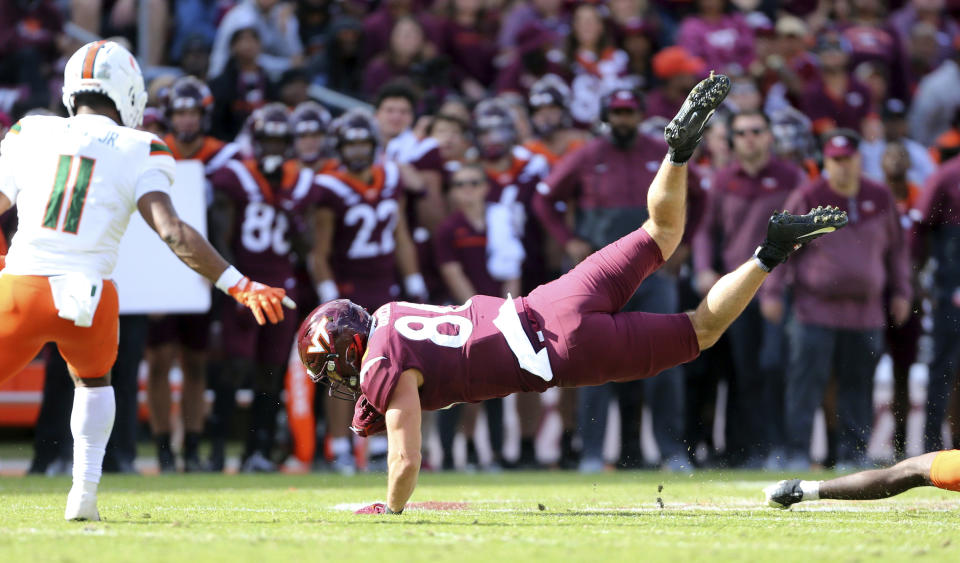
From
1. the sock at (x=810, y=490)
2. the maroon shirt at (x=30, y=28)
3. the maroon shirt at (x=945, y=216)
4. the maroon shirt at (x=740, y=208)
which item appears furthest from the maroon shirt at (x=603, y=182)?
the maroon shirt at (x=30, y=28)

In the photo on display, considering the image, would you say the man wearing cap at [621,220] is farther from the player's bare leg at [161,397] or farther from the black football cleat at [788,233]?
the black football cleat at [788,233]

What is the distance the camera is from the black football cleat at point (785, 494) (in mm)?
6645

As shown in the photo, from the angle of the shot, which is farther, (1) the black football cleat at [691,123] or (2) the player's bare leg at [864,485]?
(1) the black football cleat at [691,123]

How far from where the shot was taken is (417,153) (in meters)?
11.2

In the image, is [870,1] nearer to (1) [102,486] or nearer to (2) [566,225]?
(2) [566,225]

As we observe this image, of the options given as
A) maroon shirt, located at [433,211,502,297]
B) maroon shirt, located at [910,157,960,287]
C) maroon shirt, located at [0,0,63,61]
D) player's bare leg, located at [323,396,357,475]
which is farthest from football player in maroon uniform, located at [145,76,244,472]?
maroon shirt, located at [910,157,960,287]

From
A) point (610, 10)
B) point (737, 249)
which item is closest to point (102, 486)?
point (737, 249)

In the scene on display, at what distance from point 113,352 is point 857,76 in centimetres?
1006

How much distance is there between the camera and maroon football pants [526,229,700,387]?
6309mm

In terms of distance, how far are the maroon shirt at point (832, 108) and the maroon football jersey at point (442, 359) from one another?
764 centimetres

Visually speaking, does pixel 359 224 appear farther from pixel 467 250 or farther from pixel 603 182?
pixel 603 182

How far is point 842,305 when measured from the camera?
10.4m

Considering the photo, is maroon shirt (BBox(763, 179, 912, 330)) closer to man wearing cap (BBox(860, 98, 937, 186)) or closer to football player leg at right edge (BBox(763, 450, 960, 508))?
man wearing cap (BBox(860, 98, 937, 186))

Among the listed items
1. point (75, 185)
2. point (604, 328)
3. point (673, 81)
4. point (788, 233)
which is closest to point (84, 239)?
point (75, 185)
